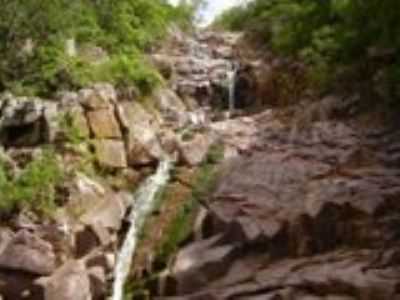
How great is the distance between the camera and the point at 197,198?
1356 centimetres

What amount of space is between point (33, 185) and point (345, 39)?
6.70 metres

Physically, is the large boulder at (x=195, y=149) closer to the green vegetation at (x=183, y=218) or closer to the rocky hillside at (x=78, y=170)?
the rocky hillside at (x=78, y=170)

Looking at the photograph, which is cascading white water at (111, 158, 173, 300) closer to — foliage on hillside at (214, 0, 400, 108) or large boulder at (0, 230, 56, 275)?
large boulder at (0, 230, 56, 275)

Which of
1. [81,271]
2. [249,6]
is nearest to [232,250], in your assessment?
[81,271]

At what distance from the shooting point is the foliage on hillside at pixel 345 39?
14758 millimetres

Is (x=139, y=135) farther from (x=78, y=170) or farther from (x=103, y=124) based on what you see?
(x=78, y=170)

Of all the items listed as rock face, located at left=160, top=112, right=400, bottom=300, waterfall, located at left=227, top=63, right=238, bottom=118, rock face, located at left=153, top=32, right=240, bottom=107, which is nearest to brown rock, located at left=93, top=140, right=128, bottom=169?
rock face, located at left=160, top=112, right=400, bottom=300

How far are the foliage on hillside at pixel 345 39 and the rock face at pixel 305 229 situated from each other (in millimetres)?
1713

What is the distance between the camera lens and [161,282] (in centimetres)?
1149

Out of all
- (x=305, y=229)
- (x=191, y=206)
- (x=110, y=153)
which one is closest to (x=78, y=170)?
(x=110, y=153)

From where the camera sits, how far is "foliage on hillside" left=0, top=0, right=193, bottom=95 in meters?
16.8

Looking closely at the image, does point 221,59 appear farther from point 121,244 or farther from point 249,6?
point 121,244

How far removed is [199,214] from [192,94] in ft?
23.7

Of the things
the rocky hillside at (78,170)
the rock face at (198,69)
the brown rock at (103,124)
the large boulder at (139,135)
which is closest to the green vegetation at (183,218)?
the rocky hillside at (78,170)
